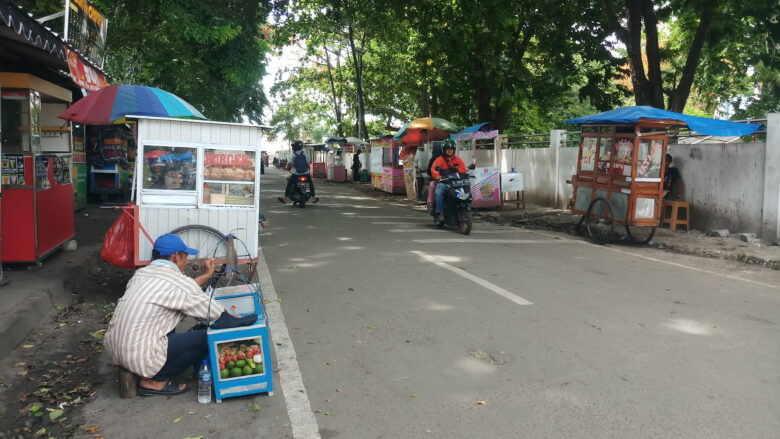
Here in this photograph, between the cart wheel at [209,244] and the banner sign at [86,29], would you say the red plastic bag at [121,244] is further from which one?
the banner sign at [86,29]

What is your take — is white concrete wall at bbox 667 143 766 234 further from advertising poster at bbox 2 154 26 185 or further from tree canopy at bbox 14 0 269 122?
advertising poster at bbox 2 154 26 185

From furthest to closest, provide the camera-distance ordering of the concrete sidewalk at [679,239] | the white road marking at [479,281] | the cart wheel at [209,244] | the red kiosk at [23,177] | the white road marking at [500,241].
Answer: the white road marking at [500,241] < the concrete sidewalk at [679,239] < the red kiosk at [23,177] < the cart wheel at [209,244] < the white road marking at [479,281]

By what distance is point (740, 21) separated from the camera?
14148 mm

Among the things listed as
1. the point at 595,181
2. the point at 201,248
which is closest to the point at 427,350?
the point at 201,248

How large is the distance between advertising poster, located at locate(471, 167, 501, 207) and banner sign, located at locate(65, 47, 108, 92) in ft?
31.4

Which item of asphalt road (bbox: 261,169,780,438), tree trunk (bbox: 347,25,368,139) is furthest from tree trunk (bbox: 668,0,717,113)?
tree trunk (bbox: 347,25,368,139)

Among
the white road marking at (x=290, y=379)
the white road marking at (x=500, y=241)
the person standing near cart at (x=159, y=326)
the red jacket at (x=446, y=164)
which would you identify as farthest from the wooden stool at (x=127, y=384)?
the red jacket at (x=446, y=164)

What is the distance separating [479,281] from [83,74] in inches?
242

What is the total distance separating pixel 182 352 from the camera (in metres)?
4.18

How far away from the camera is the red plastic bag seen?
6504mm

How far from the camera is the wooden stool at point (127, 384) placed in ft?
13.4

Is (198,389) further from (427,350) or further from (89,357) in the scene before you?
(427,350)

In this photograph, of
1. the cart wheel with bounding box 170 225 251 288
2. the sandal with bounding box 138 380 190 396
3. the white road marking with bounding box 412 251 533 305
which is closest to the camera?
the sandal with bounding box 138 380 190 396

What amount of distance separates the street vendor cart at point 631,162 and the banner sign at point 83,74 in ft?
25.9
